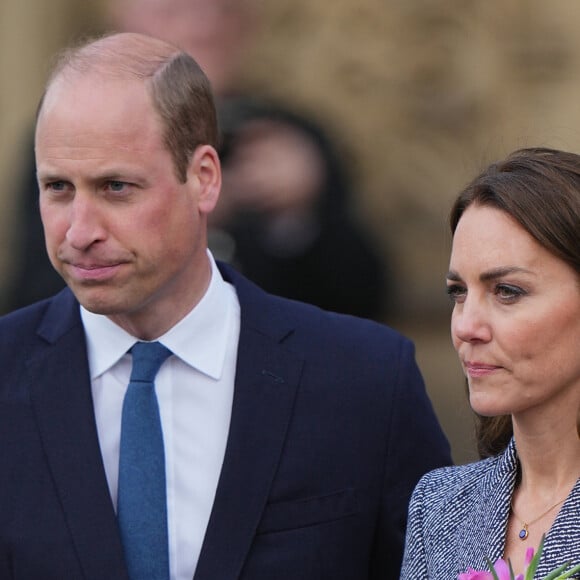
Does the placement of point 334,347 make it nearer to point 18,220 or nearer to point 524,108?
point 18,220

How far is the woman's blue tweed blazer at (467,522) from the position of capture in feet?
8.54

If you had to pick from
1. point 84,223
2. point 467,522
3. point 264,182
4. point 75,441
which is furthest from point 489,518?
point 264,182

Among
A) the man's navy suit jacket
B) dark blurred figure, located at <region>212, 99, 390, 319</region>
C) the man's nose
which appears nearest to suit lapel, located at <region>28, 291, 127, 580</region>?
the man's navy suit jacket

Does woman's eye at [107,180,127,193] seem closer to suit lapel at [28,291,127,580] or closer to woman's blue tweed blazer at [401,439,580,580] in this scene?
suit lapel at [28,291,127,580]

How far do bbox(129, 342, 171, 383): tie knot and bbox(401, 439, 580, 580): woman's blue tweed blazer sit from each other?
573mm

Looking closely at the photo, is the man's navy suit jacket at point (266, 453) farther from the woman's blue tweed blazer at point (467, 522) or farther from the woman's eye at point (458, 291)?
the woman's eye at point (458, 291)

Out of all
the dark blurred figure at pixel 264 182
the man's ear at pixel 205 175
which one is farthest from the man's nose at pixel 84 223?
the dark blurred figure at pixel 264 182

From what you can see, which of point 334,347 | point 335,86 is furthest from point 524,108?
point 334,347

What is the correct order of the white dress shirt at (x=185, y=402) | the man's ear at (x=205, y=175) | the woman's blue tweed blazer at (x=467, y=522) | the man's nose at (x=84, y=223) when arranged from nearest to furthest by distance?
the woman's blue tweed blazer at (x=467, y=522)
the man's nose at (x=84, y=223)
the white dress shirt at (x=185, y=402)
the man's ear at (x=205, y=175)

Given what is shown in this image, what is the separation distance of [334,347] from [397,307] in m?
2.52

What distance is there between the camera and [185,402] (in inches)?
123

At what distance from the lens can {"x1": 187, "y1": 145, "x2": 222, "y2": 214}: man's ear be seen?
318cm

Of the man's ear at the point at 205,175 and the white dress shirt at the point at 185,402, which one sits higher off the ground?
the man's ear at the point at 205,175

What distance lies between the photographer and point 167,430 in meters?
3.12
